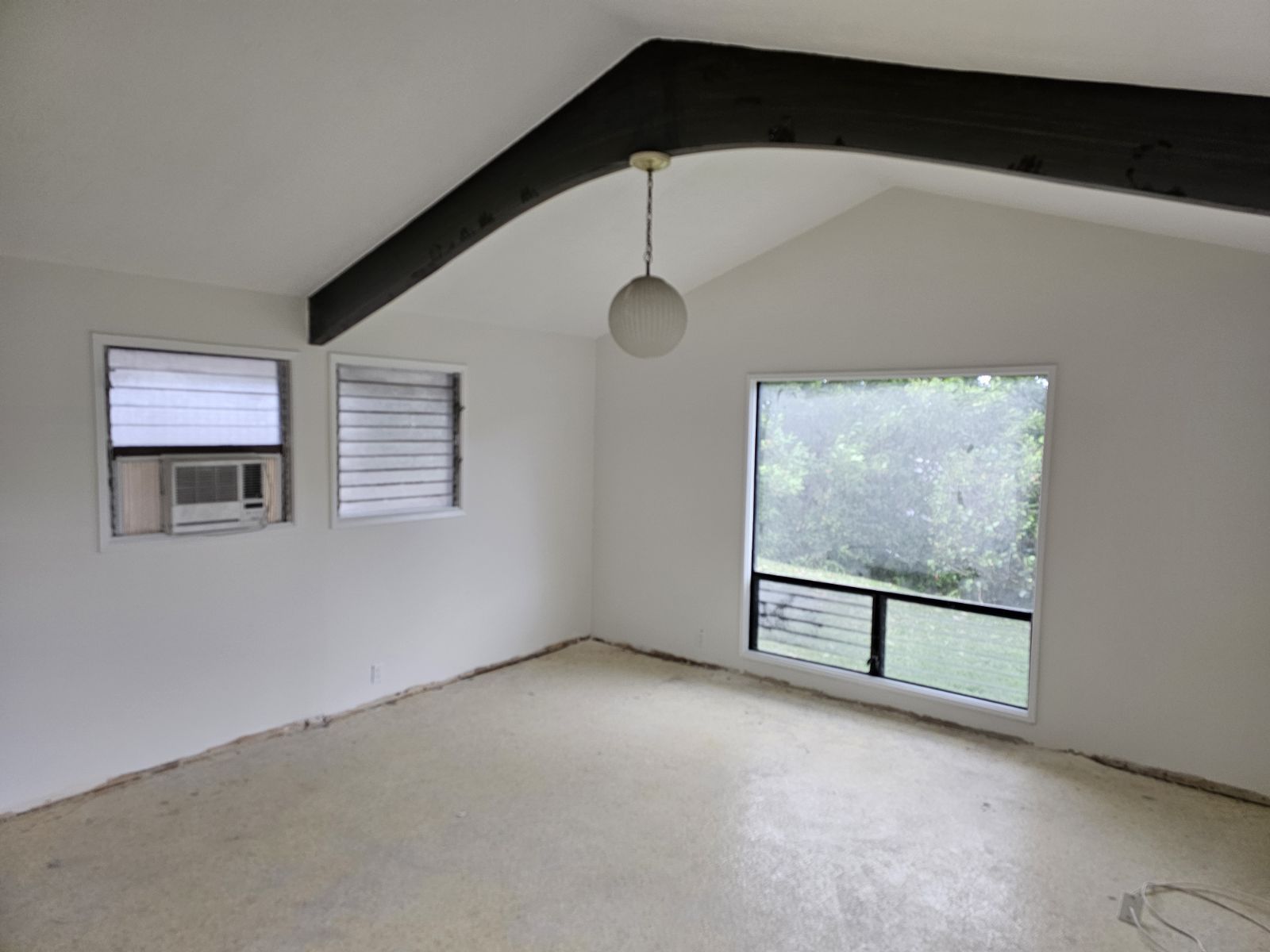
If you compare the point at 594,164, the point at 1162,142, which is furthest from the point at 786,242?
the point at 1162,142

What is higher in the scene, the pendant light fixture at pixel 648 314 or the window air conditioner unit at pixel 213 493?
the pendant light fixture at pixel 648 314

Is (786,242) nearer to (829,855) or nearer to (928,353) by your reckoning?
(928,353)

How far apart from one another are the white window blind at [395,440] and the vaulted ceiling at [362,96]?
0.71 metres

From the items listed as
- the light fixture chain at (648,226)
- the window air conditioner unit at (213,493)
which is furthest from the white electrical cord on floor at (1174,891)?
the window air conditioner unit at (213,493)

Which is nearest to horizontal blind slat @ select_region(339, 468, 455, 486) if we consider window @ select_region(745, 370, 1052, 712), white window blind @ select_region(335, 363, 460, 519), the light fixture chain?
white window blind @ select_region(335, 363, 460, 519)

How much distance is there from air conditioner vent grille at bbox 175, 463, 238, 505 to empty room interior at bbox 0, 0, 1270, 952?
0.02 meters

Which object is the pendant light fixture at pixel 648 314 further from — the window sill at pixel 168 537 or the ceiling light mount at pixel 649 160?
the window sill at pixel 168 537

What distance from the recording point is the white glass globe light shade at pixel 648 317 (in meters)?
2.59

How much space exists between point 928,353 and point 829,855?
2645 millimetres

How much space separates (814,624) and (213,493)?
3.47m

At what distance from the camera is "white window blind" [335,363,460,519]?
4023mm

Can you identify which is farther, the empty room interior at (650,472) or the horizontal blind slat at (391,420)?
the horizontal blind slat at (391,420)

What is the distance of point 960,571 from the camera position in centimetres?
398

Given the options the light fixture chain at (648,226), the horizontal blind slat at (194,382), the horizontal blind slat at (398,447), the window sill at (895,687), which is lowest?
the window sill at (895,687)
